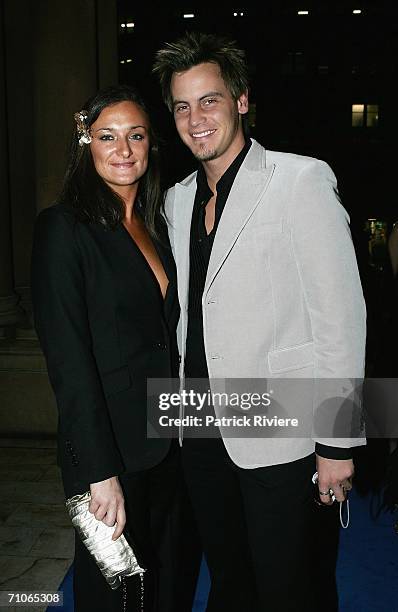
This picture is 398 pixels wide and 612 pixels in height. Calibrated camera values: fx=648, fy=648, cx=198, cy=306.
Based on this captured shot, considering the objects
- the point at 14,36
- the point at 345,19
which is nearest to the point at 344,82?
the point at 345,19

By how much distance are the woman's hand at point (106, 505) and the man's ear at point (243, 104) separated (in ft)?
5.30

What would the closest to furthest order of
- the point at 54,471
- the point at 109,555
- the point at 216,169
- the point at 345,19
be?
the point at 109,555 < the point at 216,169 < the point at 54,471 < the point at 345,19

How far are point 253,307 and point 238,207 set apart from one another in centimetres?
38

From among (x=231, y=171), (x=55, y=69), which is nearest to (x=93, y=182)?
(x=231, y=171)

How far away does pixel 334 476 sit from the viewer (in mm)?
2342

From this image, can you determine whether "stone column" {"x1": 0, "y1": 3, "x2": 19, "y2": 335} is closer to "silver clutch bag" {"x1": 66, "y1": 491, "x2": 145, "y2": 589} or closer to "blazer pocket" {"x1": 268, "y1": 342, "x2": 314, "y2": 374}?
"silver clutch bag" {"x1": 66, "y1": 491, "x2": 145, "y2": 589}

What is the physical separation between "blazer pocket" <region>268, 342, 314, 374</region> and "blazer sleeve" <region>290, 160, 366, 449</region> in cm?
6

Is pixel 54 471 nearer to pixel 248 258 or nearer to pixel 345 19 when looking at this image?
pixel 248 258

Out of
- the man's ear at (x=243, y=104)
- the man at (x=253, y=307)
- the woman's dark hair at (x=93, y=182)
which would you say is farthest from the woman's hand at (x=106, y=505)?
the man's ear at (x=243, y=104)

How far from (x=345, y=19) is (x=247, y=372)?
41991 millimetres

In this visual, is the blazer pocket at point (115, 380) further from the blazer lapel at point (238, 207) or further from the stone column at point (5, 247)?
the stone column at point (5, 247)

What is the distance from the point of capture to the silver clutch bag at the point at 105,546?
223 centimetres

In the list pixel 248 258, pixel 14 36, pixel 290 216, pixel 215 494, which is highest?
pixel 14 36

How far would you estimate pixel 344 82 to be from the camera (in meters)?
41.4
